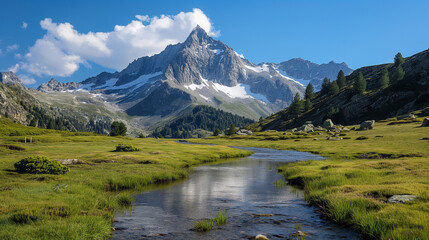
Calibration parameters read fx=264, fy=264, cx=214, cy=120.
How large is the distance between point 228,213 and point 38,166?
75.7ft

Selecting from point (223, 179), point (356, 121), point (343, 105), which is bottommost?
point (223, 179)

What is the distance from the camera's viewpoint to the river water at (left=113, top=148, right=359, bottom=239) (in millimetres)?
16703

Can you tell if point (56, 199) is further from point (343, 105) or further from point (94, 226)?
point (343, 105)

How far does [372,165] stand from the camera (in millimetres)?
36375

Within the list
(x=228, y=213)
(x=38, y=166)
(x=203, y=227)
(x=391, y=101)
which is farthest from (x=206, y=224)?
(x=391, y=101)

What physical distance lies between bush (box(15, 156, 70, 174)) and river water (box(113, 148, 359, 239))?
1101cm

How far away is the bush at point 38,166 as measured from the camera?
29.9 metres

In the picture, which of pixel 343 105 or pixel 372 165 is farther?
pixel 343 105

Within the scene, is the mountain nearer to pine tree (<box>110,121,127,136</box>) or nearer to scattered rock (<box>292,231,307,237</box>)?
pine tree (<box>110,121,127,136</box>)

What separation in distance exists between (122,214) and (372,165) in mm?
32936

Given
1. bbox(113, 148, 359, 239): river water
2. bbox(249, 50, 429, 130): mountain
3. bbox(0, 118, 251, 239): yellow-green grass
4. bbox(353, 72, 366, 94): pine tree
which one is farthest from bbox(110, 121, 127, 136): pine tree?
bbox(353, 72, 366, 94): pine tree

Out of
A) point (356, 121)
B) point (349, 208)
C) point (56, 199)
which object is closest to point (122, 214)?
point (56, 199)

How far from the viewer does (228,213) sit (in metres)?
21.4

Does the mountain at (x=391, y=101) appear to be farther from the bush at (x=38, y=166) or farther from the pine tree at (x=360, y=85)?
the bush at (x=38, y=166)
